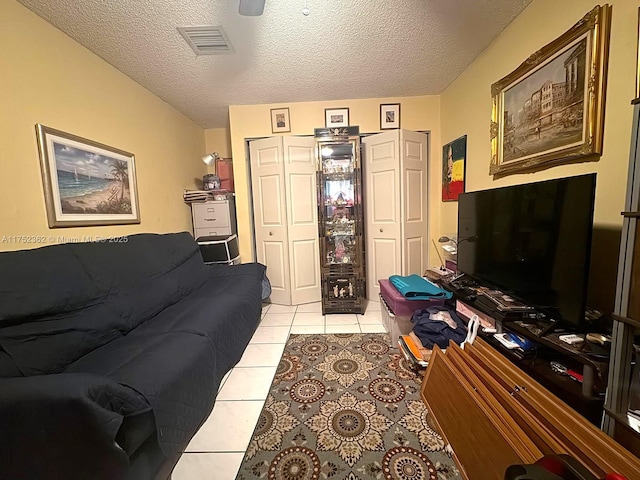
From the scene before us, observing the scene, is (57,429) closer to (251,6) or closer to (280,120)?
(251,6)

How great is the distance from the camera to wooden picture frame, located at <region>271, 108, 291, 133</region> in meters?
3.08

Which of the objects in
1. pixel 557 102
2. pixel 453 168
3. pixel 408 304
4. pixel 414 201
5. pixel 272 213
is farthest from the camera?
pixel 272 213

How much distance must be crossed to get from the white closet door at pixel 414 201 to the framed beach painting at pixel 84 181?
275 centimetres

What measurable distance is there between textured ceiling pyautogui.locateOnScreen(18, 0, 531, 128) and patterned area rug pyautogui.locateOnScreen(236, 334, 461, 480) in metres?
2.48

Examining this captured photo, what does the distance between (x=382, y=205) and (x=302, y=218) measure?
3.23 ft

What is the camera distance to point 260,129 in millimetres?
3127

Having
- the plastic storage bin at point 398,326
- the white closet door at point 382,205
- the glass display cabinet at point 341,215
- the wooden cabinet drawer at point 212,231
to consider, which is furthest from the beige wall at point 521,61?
the wooden cabinet drawer at point 212,231

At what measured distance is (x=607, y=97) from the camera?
1250 millimetres

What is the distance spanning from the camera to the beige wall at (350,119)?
3.04m

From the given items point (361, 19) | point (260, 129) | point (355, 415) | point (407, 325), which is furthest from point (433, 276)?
point (260, 129)

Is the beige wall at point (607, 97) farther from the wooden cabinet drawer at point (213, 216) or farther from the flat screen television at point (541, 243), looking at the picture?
the wooden cabinet drawer at point (213, 216)

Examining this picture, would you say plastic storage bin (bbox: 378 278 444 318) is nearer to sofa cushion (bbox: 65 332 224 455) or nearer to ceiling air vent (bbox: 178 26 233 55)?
sofa cushion (bbox: 65 332 224 455)

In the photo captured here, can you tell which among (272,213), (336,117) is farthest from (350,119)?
(272,213)

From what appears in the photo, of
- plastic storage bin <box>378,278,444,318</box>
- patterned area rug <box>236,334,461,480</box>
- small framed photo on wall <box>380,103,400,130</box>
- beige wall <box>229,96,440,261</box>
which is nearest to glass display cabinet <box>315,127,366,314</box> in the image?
beige wall <box>229,96,440,261</box>
